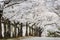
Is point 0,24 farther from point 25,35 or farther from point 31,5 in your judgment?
point 31,5

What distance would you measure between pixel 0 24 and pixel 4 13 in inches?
6.2

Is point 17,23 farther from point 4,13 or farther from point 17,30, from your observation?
point 4,13

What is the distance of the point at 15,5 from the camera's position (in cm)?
191

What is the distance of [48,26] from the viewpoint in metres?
1.84

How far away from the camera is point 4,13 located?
1890mm

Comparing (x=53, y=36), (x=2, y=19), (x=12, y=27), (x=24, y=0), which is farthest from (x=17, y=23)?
(x=53, y=36)

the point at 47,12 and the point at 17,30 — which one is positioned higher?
the point at 47,12

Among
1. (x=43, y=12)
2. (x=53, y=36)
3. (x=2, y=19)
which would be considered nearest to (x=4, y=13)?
(x=2, y=19)

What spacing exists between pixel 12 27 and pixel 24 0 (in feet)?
1.33

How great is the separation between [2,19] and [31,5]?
1.44 feet

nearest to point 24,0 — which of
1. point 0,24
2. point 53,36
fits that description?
point 0,24

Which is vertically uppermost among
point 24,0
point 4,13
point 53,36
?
point 24,0

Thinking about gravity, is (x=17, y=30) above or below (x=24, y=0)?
below

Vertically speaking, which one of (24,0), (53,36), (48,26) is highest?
(24,0)
